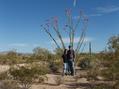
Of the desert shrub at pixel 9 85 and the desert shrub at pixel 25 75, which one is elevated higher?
the desert shrub at pixel 25 75

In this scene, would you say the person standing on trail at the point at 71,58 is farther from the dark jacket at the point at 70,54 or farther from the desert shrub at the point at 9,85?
the desert shrub at the point at 9,85

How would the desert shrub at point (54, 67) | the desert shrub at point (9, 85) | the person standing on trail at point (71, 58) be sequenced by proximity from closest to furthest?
the desert shrub at point (9, 85) → the person standing on trail at point (71, 58) → the desert shrub at point (54, 67)

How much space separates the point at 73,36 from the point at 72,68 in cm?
753

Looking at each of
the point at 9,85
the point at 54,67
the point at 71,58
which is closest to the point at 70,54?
the point at 71,58

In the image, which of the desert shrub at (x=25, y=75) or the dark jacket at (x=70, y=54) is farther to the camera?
the dark jacket at (x=70, y=54)

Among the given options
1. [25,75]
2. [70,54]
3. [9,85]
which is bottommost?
[9,85]

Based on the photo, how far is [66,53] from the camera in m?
24.1

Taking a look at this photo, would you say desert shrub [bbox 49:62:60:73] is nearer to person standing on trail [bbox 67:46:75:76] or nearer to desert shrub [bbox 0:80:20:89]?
person standing on trail [bbox 67:46:75:76]

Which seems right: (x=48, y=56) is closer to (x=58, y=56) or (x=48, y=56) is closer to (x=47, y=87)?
(x=58, y=56)

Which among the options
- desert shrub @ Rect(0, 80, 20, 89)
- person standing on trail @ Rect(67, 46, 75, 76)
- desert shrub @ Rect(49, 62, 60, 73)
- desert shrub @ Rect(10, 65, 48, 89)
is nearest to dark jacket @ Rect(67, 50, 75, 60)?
person standing on trail @ Rect(67, 46, 75, 76)

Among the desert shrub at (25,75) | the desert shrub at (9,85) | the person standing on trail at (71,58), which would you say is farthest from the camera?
the person standing on trail at (71,58)

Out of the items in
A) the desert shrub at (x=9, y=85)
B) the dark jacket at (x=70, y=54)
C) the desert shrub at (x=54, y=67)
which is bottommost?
the desert shrub at (x=9, y=85)

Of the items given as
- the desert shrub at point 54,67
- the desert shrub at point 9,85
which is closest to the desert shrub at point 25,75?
the desert shrub at point 9,85

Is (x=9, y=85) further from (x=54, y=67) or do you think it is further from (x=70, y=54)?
(x=54, y=67)
